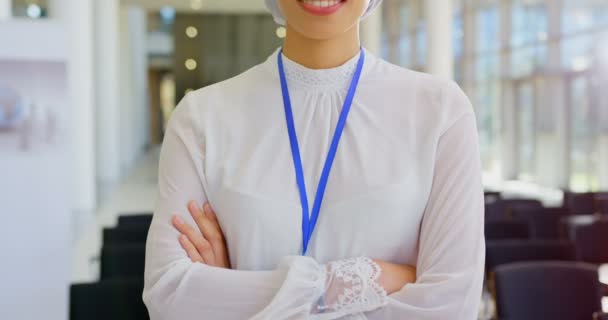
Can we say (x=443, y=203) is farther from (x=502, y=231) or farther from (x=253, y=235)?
(x=502, y=231)

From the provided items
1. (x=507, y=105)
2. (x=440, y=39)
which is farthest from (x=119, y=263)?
(x=507, y=105)

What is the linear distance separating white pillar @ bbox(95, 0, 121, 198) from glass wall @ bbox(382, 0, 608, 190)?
26.2 ft

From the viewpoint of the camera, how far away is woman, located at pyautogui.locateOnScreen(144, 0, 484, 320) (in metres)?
1.39

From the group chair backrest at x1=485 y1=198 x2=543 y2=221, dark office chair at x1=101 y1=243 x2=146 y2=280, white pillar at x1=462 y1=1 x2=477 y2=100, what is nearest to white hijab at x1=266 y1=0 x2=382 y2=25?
dark office chair at x1=101 y1=243 x2=146 y2=280

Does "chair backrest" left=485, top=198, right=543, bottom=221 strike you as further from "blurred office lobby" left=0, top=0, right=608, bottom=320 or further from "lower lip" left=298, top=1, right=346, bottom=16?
"lower lip" left=298, top=1, right=346, bottom=16

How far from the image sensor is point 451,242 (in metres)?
1.42

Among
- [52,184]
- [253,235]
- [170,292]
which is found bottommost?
[52,184]

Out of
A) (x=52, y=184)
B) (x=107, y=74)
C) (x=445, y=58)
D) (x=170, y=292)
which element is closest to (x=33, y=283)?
(x=52, y=184)

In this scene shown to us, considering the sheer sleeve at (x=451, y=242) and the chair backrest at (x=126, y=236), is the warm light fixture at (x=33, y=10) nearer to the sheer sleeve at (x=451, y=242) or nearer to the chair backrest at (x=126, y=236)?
the chair backrest at (x=126, y=236)

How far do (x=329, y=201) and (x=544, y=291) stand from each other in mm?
3617

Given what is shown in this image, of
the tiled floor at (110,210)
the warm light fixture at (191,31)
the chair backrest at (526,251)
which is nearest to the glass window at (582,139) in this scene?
the tiled floor at (110,210)

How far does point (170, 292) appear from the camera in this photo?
1423mm

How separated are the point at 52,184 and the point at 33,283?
62cm

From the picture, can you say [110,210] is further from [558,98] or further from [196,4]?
[558,98]
